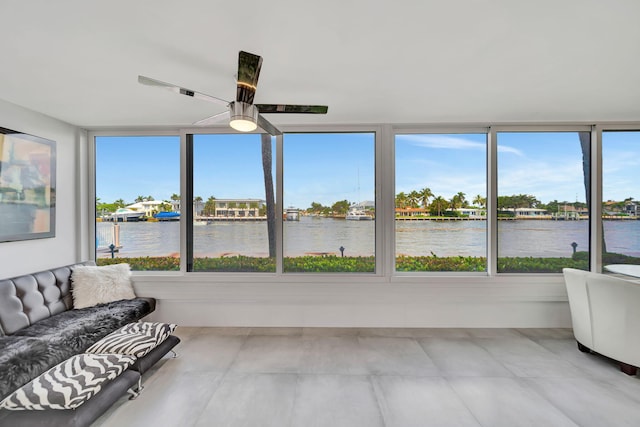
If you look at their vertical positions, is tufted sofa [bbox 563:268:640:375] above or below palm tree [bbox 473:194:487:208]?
below

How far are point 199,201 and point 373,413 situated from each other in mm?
2920

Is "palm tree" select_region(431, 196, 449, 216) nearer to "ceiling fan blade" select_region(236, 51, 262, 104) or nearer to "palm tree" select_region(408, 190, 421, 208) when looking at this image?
"palm tree" select_region(408, 190, 421, 208)

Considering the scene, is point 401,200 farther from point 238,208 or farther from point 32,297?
point 32,297

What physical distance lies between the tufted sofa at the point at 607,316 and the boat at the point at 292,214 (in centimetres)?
292

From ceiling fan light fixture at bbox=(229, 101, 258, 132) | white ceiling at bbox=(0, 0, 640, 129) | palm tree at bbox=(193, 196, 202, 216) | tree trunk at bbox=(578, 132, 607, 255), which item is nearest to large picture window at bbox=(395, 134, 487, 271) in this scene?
white ceiling at bbox=(0, 0, 640, 129)

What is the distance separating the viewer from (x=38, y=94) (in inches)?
93.9

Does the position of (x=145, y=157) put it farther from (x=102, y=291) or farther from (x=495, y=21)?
(x=495, y=21)

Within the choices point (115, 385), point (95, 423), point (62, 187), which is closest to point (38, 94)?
point (62, 187)

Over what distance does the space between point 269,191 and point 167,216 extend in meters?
1.34

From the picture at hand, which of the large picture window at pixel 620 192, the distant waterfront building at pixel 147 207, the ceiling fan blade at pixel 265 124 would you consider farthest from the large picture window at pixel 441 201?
the distant waterfront building at pixel 147 207

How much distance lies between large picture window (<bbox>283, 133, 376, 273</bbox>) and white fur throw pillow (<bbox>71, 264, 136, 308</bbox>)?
1.81m

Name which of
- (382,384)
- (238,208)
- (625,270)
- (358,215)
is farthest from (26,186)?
(625,270)

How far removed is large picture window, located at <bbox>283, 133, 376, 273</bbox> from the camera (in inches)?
133

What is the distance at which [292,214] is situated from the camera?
11.2 ft
